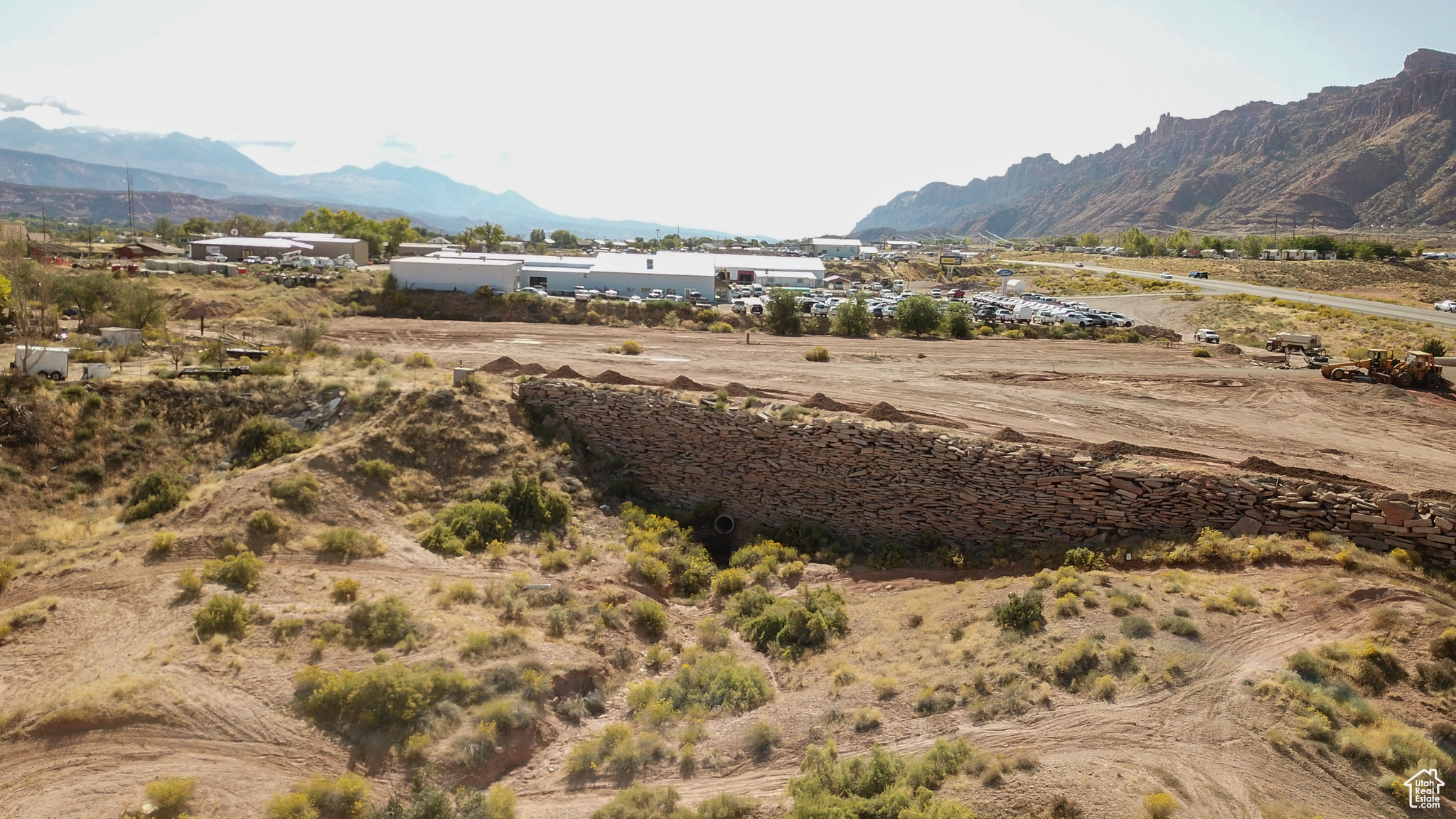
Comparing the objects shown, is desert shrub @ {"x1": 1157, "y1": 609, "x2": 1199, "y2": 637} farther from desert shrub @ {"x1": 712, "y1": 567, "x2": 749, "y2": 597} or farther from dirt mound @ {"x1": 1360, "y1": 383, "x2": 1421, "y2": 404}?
dirt mound @ {"x1": 1360, "y1": 383, "x2": 1421, "y2": 404}

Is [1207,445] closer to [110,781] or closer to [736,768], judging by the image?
[736,768]

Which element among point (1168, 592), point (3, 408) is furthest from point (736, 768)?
point (3, 408)

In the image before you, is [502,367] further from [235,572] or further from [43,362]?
[235,572]

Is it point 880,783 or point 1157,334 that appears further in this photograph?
point 1157,334

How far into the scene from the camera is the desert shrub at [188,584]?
15.4m

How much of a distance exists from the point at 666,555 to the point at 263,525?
970 centimetres

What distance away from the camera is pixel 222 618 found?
14.5 meters

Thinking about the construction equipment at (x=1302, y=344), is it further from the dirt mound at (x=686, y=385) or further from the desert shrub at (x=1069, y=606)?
the desert shrub at (x=1069, y=606)

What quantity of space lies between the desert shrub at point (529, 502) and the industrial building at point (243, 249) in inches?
2466

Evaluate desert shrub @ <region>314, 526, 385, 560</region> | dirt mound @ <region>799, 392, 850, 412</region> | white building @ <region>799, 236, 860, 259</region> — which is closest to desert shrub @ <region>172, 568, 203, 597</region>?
desert shrub @ <region>314, 526, 385, 560</region>

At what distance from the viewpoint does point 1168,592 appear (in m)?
14.5

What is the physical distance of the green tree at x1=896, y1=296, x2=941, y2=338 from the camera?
151 ft

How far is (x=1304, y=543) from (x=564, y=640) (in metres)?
15.3

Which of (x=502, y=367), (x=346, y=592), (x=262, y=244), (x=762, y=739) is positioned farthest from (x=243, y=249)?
(x=762, y=739)
